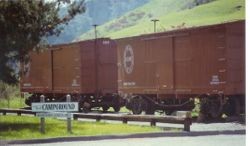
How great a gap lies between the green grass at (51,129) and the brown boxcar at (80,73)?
23.4 feet

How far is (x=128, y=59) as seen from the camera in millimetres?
21500

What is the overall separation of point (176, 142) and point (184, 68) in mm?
6979

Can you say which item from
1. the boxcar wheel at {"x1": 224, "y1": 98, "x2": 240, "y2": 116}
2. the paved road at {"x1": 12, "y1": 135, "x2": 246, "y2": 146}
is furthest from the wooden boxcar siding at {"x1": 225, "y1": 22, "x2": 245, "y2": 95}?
the paved road at {"x1": 12, "y1": 135, "x2": 246, "y2": 146}

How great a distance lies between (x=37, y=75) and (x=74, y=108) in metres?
11.6

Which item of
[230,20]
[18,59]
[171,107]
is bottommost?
[171,107]

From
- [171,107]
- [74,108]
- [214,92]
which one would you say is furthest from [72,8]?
[171,107]

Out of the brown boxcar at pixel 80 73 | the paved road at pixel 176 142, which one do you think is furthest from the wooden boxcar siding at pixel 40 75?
the paved road at pixel 176 142

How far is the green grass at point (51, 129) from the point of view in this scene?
1329 centimetres

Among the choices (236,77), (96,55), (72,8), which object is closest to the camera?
(72,8)

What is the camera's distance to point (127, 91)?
71.3 feet

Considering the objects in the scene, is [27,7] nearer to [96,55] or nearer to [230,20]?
[230,20]

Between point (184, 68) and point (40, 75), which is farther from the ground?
point (184, 68)

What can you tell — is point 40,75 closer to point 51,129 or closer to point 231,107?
point 231,107

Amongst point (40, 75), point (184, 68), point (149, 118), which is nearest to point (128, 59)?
point (184, 68)
